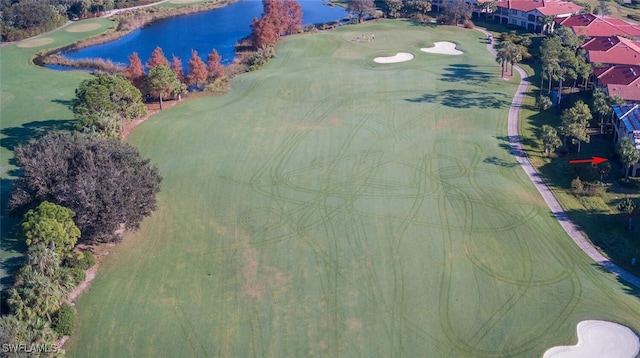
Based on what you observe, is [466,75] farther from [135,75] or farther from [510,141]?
[135,75]

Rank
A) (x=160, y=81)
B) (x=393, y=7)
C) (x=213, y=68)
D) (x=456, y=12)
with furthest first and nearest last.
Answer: (x=393, y=7) → (x=456, y=12) → (x=213, y=68) → (x=160, y=81)

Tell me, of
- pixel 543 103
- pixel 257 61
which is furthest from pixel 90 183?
pixel 543 103

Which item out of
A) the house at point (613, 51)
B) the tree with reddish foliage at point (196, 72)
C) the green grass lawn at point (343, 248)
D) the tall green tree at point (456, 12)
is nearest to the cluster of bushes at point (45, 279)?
the green grass lawn at point (343, 248)

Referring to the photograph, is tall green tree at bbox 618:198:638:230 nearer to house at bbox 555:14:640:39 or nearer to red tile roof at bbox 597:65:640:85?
red tile roof at bbox 597:65:640:85

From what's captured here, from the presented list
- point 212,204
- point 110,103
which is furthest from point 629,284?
point 110,103

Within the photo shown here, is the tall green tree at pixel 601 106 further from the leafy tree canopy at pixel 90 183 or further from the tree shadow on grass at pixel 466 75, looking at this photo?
the leafy tree canopy at pixel 90 183

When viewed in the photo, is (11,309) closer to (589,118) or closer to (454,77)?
(589,118)
